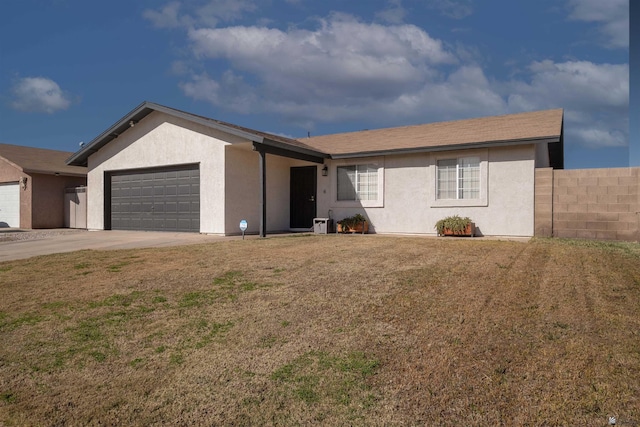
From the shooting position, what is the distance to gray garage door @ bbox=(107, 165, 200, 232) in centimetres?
1473

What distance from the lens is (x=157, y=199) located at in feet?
52.0

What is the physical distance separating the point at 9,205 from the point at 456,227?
21.6 meters

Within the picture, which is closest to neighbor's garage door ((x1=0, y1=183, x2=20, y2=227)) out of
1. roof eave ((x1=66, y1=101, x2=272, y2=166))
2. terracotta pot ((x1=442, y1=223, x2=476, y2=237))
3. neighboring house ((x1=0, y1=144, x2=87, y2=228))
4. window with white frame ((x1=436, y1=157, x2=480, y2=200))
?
neighboring house ((x1=0, y1=144, x2=87, y2=228))

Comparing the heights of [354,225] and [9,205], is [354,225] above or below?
below

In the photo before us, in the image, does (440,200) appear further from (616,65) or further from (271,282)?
(616,65)

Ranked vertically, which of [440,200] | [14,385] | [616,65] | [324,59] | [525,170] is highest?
[324,59]

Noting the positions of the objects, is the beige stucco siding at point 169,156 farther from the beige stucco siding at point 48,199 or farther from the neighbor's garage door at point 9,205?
the neighbor's garage door at point 9,205

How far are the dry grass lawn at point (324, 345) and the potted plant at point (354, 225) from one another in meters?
7.55

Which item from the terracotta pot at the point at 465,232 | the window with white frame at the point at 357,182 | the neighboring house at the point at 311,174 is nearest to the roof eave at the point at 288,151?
the neighboring house at the point at 311,174

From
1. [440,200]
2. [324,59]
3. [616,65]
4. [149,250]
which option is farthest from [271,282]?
[616,65]

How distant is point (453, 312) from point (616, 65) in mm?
21377

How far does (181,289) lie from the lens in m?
5.96

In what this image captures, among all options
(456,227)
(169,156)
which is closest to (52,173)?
(169,156)

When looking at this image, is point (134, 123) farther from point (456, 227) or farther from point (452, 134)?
point (456, 227)
